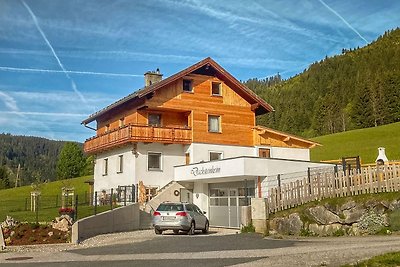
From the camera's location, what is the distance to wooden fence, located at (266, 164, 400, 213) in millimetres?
20578

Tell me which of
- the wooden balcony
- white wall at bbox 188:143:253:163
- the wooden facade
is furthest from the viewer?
white wall at bbox 188:143:253:163

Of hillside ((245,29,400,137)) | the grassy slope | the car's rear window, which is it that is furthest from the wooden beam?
hillside ((245,29,400,137))

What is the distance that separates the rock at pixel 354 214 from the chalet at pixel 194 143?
8.90m

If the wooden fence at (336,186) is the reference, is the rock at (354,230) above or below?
below

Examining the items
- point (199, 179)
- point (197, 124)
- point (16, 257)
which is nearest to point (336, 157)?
point (197, 124)

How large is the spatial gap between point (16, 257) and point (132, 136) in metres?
19.1

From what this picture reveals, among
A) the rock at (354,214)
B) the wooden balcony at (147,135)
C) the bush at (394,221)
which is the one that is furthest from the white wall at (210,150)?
the bush at (394,221)

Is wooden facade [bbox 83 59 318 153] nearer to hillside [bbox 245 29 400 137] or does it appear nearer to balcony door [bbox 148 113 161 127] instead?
balcony door [bbox 148 113 161 127]

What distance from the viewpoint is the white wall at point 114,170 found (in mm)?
35562

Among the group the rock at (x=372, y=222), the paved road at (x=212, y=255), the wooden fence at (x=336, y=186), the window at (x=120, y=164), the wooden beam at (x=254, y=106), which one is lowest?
the paved road at (x=212, y=255)

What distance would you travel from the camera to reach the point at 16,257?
1560 cm

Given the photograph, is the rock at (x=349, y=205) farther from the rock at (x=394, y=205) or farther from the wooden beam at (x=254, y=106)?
the wooden beam at (x=254, y=106)

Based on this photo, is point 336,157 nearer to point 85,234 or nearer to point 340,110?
point 85,234

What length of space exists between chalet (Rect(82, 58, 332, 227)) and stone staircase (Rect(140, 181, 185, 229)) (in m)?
0.09
